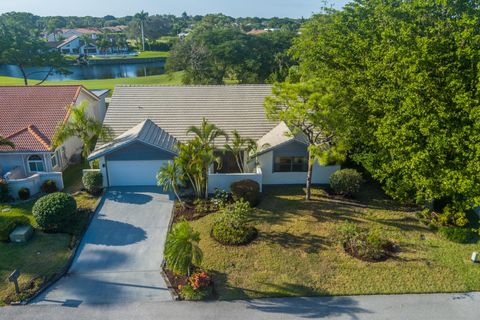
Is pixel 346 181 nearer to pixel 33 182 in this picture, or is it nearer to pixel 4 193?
pixel 33 182

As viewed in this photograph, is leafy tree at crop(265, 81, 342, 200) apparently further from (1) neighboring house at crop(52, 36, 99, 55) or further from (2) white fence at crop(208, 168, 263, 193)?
(1) neighboring house at crop(52, 36, 99, 55)

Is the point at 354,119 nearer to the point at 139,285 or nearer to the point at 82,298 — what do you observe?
the point at 139,285

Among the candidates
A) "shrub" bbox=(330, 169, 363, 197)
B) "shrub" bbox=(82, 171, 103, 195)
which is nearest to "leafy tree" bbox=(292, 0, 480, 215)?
"shrub" bbox=(330, 169, 363, 197)

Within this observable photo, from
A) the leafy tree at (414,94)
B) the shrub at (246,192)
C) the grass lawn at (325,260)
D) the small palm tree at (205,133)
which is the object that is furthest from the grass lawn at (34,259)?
the leafy tree at (414,94)

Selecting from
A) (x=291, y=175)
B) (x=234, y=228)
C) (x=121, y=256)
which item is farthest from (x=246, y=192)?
(x=121, y=256)

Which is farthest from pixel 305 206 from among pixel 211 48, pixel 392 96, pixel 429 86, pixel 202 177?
pixel 211 48

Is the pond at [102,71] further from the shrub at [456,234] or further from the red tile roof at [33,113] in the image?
the shrub at [456,234]

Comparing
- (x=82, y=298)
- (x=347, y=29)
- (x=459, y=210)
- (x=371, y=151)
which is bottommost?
(x=82, y=298)
